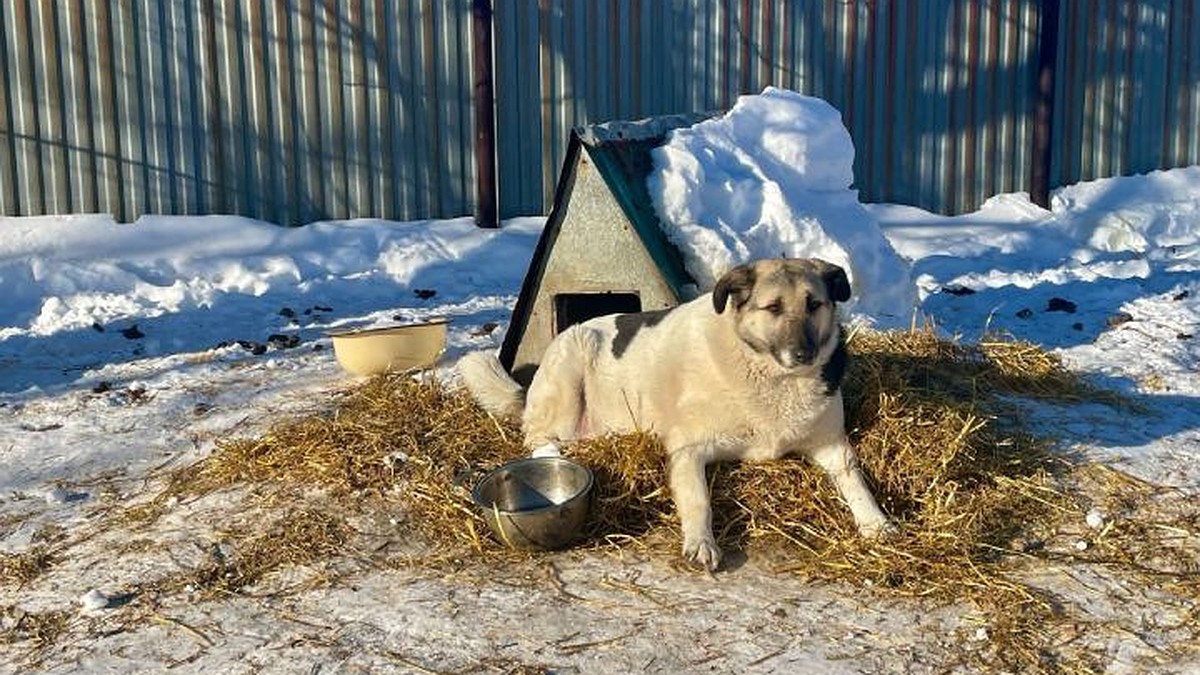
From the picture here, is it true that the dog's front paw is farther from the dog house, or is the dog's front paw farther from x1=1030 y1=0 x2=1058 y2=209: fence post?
x1=1030 y1=0 x2=1058 y2=209: fence post

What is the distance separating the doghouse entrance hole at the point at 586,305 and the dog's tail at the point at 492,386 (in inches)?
21.7

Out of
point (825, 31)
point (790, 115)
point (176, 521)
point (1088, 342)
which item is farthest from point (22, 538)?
point (825, 31)

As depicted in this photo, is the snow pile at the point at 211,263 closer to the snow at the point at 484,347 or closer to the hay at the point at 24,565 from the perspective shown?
the snow at the point at 484,347

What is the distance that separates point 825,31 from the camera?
11.2 meters

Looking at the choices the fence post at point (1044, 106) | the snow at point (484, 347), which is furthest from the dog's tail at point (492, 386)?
the fence post at point (1044, 106)

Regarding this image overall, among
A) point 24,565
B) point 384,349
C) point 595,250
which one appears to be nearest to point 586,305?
point 595,250

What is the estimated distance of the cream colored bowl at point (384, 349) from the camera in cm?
612

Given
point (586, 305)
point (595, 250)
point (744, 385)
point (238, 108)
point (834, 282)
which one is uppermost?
point (238, 108)

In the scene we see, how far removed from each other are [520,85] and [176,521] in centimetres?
671

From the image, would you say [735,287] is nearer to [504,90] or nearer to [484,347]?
[484,347]

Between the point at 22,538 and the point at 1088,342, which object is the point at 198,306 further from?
the point at 1088,342

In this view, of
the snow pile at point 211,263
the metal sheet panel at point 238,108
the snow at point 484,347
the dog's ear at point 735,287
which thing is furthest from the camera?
the metal sheet panel at point 238,108

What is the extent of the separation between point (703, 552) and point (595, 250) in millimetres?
2239

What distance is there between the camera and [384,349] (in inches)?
242
